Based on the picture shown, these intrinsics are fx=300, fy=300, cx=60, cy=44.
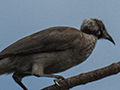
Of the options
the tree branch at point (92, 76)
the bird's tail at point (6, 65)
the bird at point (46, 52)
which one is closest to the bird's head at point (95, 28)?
the bird at point (46, 52)

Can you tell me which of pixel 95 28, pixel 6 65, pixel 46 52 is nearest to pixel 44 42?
pixel 46 52

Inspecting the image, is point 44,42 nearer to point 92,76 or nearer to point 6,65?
point 6,65

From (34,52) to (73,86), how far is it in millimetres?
895

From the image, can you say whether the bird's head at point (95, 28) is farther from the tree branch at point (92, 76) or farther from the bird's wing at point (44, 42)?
the tree branch at point (92, 76)

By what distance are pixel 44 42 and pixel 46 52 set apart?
0.57ft

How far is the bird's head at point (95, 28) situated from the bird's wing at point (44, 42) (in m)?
0.29

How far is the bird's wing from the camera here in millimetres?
4727

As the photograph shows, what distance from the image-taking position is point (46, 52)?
4742 mm

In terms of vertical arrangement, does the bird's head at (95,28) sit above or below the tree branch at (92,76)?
above

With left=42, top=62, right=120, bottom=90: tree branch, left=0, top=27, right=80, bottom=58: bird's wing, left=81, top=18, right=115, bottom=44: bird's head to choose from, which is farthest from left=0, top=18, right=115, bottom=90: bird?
left=42, top=62, right=120, bottom=90: tree branch

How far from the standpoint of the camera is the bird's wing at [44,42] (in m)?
4.73

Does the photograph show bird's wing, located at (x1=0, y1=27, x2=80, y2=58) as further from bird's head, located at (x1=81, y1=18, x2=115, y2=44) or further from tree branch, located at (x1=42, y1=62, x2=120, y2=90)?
tree branch, located at (x1=42, y1=62, x2=120, y2=90)

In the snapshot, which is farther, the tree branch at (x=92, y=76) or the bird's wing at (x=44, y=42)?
the bird's wing at (x=44, y=42)

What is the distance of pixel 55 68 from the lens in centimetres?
482
